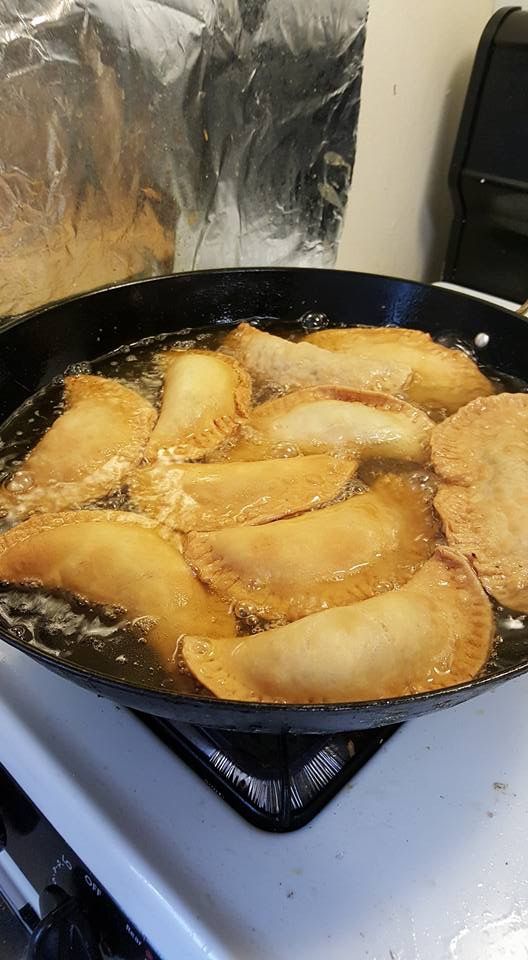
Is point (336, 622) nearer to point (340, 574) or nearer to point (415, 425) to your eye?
point (340, 574)

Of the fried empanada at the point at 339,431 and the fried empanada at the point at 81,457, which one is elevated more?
the fried empanada at the point at 339,431

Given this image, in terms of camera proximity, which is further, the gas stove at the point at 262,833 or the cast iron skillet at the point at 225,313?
the cast iron skillet at the point at 225,313

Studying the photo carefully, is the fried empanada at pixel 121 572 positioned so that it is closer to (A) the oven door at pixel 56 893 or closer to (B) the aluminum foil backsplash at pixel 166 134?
(A) the oven door at pixel 56 893

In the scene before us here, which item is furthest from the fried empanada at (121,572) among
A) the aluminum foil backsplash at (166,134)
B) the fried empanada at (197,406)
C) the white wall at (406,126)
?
the white wall at (406,126)

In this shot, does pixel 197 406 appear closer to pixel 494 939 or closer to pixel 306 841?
pixel 306 841

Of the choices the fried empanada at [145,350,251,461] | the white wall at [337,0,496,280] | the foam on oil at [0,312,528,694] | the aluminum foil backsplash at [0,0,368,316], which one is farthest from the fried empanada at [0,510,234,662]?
the white wall at [337,0,496,280]

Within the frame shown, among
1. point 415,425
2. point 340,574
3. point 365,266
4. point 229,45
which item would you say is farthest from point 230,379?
point 365,266
